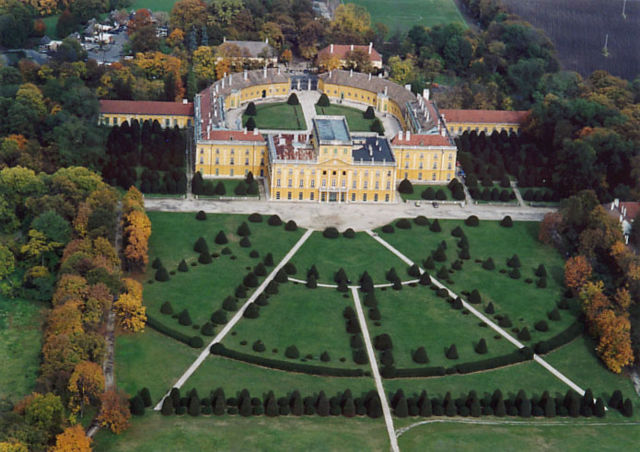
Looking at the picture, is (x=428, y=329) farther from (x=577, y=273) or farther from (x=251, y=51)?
(x=251, y=51)

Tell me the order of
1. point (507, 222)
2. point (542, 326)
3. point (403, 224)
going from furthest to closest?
point (507, 222)
point (403, 224)
point (542, 326)

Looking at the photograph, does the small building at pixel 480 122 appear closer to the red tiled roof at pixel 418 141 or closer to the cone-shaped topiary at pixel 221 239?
the red tiled roof at pixel 418 141

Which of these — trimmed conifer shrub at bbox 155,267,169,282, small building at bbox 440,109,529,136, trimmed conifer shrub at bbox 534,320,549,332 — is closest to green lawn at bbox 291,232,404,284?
trimmed conifer shrub at bbox 155,267,169,282

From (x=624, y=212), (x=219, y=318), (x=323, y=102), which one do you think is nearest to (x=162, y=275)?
(x=219, y=318)

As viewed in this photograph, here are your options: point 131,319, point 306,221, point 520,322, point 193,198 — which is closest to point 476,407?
point 520,322

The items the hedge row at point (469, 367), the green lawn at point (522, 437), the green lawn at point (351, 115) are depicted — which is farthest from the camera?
the green lawn at point (351, 115)

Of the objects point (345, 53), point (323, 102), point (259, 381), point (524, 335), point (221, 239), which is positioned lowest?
point (259, 381)

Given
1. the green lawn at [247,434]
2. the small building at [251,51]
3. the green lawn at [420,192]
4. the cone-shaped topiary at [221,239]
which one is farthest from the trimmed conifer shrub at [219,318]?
the small building at [251,51]
